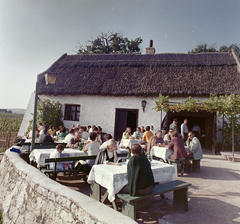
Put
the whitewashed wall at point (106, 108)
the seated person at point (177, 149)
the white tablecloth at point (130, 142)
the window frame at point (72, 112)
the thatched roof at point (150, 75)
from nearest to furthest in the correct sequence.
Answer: the seated person at point (177, 149) → the white tablecloth at point (130, 142) → the thatched roof at point (150, 75) → the whitewashed wall at point (106, 108) → the window frame at point (72, 112)

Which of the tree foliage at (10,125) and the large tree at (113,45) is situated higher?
the large tree at (113,45)

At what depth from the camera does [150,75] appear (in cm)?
1296

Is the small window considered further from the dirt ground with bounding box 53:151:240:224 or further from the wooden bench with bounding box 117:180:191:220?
the wooden bench with bounding box 117:180:191:220

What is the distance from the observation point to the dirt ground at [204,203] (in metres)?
3.41

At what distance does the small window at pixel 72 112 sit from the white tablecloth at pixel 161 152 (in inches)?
305

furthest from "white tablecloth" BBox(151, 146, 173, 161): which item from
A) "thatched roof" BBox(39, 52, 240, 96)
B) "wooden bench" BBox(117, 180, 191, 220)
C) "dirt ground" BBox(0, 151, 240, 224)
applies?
"thatched roof" BBox(39, 52, 240, 96)

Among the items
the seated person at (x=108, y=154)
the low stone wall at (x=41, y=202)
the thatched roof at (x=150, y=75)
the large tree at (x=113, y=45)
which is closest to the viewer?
the low stone wall at (x=41, y=202)

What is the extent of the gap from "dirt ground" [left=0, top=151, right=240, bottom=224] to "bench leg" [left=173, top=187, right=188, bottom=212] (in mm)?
91

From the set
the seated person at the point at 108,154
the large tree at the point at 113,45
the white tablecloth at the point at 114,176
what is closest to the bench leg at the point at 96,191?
the white tablecloth at the point at 114,176

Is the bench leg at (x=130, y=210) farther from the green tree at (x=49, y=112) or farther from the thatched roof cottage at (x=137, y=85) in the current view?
the green tree at (x=49, y=112)

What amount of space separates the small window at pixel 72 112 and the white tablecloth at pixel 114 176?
995cm

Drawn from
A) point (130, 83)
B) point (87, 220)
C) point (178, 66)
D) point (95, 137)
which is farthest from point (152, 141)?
point (178, 66)

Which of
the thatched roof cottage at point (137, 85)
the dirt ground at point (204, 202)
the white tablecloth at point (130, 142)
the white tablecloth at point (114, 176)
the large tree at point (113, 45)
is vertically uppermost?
the large tree at point (113, 45)

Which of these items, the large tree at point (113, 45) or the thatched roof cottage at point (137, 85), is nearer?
the thatched roof cottage at point (137, 85)
